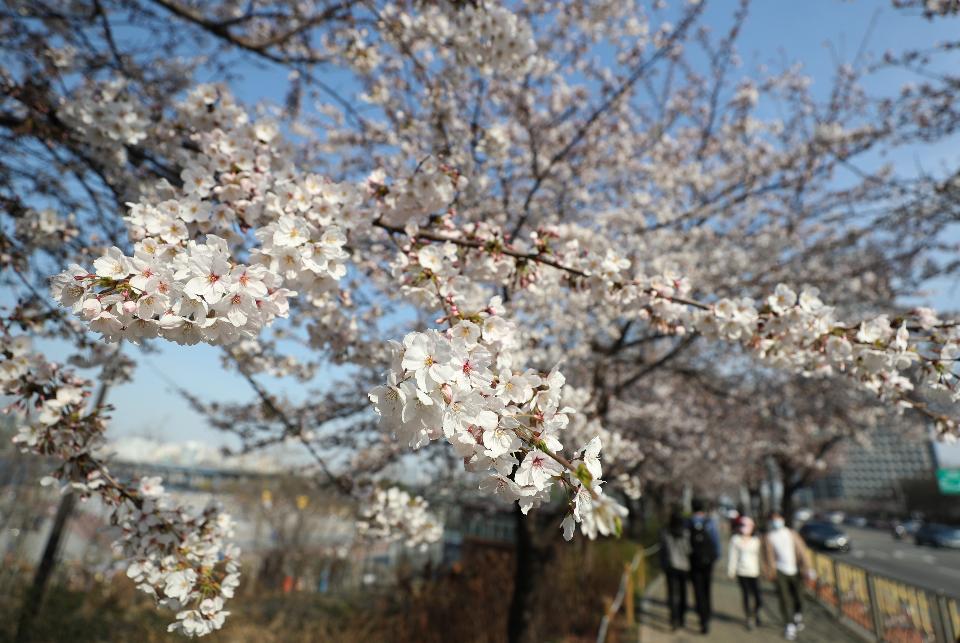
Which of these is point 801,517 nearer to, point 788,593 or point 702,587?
point 788,593

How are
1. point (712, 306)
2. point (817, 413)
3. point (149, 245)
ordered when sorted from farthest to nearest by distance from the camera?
point (817, 413)
point (712, 306)
point (149, 245)

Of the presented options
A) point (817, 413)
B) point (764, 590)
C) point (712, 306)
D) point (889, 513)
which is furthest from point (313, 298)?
point (889, 513)

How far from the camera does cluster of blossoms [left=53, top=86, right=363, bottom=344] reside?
5.03 feet

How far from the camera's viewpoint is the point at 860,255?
917 cm

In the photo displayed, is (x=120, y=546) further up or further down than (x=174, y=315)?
further down

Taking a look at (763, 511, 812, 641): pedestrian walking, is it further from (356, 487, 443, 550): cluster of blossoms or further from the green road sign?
the green road sign

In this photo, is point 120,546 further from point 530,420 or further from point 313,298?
point 530,420

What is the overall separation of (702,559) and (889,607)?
2.34 meters

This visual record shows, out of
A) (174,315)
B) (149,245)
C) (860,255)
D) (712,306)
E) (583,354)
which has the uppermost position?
(860,255)

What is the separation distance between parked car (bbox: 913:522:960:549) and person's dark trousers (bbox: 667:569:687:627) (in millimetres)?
27943

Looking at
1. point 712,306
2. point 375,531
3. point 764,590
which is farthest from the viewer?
point 764,590

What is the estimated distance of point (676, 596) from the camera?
300 inches

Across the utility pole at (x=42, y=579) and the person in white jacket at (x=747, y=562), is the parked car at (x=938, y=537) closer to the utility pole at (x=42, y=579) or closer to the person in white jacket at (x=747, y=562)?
the person in white jacket at (x=747, y=562)

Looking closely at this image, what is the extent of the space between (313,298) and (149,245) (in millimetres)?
887
